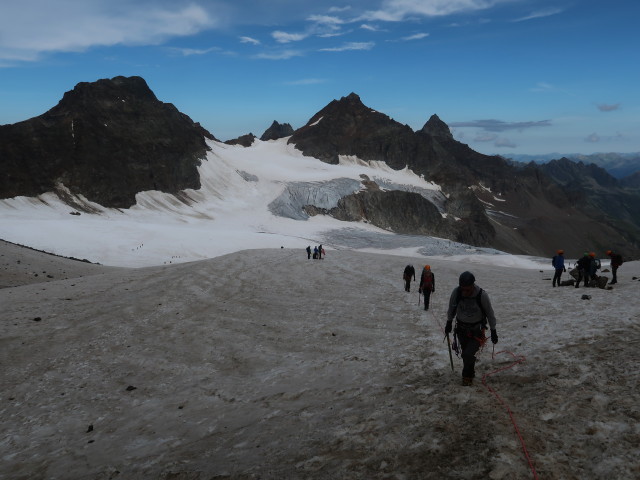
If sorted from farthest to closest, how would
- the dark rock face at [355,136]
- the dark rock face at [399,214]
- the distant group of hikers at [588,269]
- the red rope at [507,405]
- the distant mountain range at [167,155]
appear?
the dark rock face at [355,136], the dark rock face at [399,214], the distant mountain range at [167,155], the distant group of hikers at [588,269], the red rope at [507,405]

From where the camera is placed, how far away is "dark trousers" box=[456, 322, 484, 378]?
8.64 meters

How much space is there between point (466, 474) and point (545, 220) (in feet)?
A: 695

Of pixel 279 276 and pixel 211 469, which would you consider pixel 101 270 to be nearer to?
pixel 279 276

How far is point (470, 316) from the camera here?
8.70m

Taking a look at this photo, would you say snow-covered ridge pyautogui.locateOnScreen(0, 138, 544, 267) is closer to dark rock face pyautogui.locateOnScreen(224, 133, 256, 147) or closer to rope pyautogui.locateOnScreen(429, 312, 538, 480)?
dark rock face pyautogui.locateOnScreen(224, 133, 256, 147)

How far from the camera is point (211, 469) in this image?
6.94 m

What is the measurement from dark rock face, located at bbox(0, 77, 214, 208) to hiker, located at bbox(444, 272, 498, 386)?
70.5 m

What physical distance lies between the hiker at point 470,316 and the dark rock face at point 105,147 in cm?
7046

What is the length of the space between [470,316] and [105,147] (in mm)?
87676

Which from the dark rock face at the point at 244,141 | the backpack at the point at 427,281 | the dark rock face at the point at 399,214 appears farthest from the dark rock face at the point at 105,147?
the backpack at the point at 427,281

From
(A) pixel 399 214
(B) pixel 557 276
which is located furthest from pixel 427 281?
(A) pixel 399 214

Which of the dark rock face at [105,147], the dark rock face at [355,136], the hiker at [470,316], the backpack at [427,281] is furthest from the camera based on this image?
the dark rock face at [355,136]

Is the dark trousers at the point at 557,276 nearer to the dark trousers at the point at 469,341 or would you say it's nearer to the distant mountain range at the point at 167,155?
the dark trousers at the point at 469,341

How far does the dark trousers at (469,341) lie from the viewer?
340 inches
